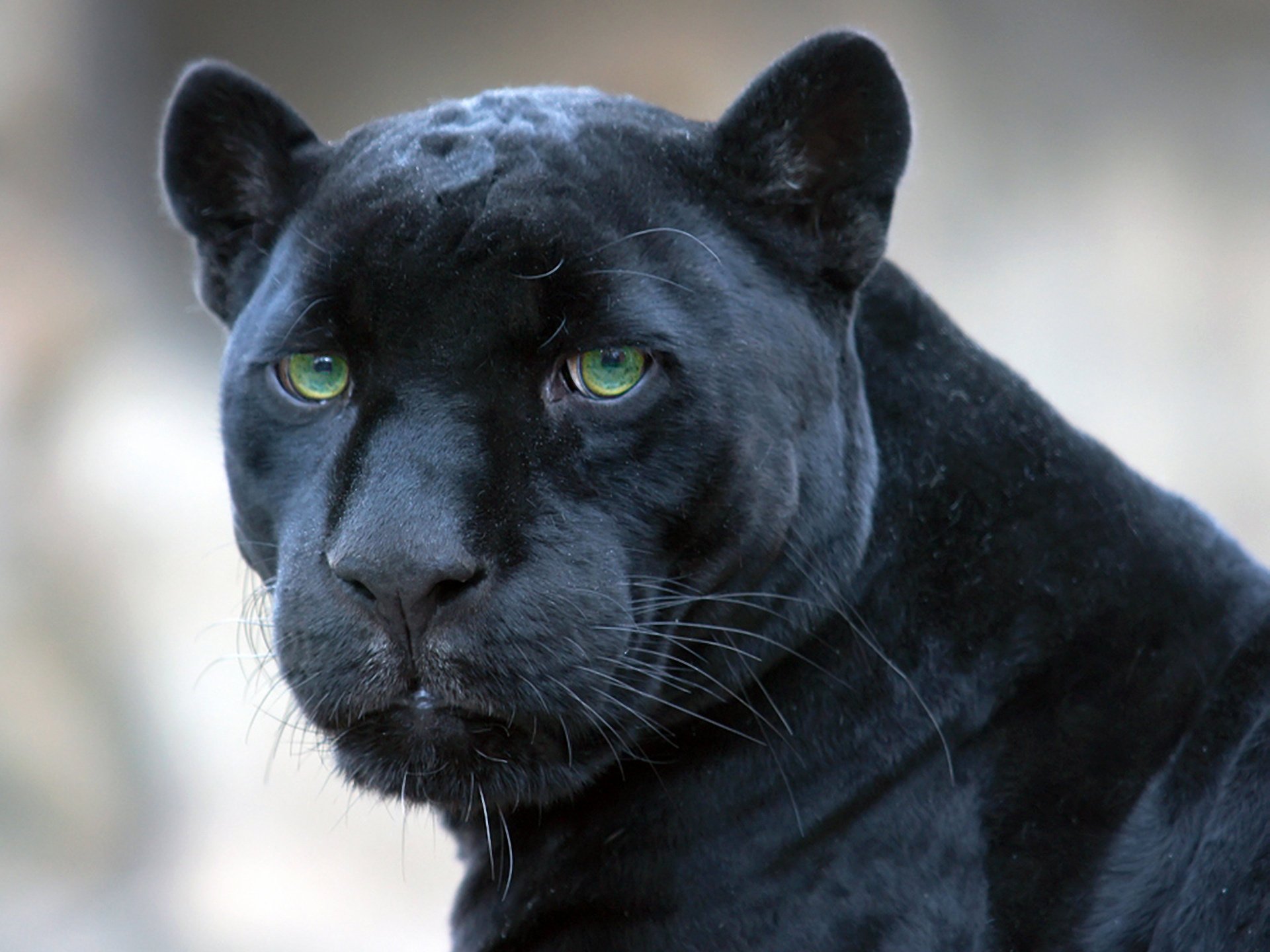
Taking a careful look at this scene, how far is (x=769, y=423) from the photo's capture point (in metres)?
2.17

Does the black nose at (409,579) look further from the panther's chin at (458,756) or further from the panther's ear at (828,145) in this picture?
the panther's ear at (828,145)

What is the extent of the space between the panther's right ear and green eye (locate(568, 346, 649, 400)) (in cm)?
69

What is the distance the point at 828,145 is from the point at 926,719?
0.93 metres

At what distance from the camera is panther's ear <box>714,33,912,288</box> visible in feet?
7.41

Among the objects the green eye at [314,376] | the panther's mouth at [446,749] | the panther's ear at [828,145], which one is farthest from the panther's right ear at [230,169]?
the panther's mouth at [446,749]

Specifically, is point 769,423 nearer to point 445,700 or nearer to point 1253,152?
point 445,700

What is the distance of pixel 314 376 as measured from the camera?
7.26 ft

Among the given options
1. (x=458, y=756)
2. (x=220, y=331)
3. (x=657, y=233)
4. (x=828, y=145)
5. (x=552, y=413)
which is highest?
(x=828, y=145)

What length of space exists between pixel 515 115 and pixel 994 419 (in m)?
0.94

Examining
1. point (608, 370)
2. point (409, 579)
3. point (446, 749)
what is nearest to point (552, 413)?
point (608, 370)

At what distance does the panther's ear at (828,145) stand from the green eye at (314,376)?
700mm

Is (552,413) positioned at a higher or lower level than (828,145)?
lower

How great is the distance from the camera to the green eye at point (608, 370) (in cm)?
207

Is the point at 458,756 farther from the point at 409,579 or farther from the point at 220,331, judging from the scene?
the point at 220,331
